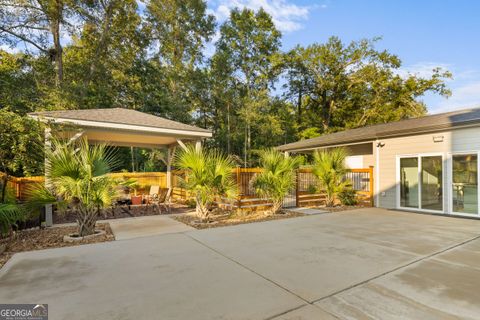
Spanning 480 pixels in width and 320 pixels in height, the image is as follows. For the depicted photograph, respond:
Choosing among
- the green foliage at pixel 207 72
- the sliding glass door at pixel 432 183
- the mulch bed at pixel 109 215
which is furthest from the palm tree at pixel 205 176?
the green foliage at pixel 207 72

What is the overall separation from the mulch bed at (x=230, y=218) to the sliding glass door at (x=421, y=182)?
428 cm

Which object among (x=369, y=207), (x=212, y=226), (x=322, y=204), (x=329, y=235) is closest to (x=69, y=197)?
(x=212, y=226)

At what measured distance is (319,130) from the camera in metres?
25.7

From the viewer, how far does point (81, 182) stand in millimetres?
5367

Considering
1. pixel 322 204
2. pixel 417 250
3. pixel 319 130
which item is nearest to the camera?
pixel 417 250

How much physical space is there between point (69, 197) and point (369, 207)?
10501mm

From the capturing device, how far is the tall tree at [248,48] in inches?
906

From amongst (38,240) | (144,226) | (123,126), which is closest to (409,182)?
(144,226)

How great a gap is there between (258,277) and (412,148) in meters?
8.62

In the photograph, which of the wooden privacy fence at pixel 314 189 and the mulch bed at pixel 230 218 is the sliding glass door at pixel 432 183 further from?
the mulch bed at pixel 230 218

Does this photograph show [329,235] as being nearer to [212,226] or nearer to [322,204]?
[212,226]

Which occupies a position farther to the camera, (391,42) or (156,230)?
(391,42)

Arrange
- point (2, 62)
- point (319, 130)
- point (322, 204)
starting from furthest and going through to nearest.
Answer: point (319, 130)
point (2, 62)
point (322, 204)

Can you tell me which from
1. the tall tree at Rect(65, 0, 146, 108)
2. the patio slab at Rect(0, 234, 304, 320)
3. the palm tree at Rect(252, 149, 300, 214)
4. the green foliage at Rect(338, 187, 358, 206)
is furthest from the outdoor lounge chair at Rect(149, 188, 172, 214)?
the tall tree at Rect(65, 0, 146, 108)
